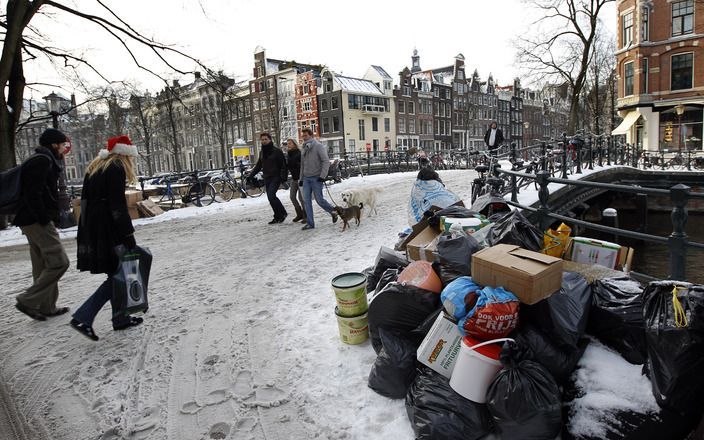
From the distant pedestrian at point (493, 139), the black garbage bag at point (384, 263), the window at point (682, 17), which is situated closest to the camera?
the black garbage bag at point (384, 263)

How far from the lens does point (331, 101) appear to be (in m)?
52.8

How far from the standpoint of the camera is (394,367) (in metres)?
2.84

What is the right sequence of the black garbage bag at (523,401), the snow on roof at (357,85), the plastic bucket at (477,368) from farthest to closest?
the snow on roof at (357,85), the plastic bucket at (477,368), the black garbage bag at (523,401)

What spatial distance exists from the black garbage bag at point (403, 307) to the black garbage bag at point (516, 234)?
83 cm

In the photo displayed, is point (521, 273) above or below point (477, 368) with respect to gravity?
above

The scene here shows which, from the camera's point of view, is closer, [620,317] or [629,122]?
[620,317]

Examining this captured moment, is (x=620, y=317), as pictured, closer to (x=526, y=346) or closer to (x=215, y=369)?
(x=526, y=346)

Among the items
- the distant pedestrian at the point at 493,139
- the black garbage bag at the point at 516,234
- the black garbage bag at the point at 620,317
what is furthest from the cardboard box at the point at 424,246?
the distant pedestrian at the point at 493,139

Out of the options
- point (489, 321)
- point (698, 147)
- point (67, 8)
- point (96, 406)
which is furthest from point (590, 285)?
point (698, 147)

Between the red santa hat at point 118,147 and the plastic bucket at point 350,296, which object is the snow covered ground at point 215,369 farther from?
the red santa hat at point 118,147

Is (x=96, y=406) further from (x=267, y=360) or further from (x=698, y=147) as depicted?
(x=698, y=147)

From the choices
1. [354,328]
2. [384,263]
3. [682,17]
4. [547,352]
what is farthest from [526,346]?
[682,17]

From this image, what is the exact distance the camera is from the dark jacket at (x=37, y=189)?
4.19m

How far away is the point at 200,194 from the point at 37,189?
10524 mm
